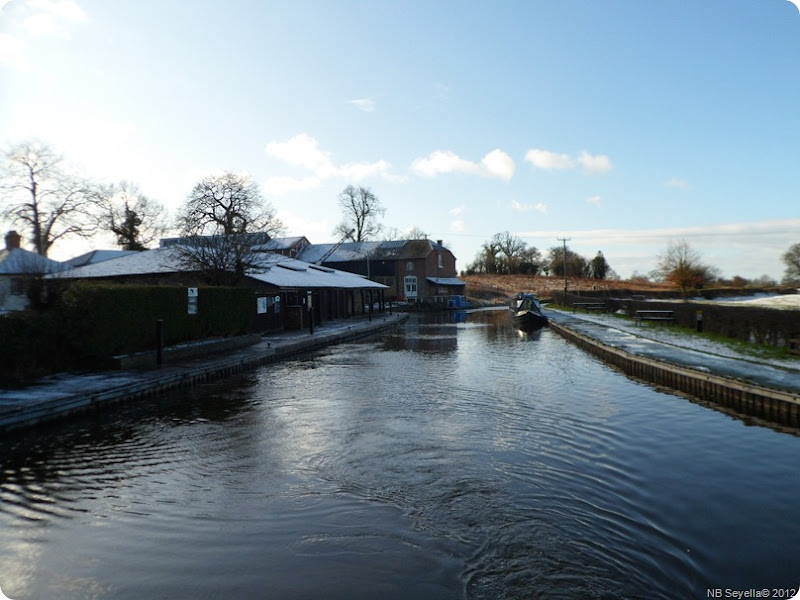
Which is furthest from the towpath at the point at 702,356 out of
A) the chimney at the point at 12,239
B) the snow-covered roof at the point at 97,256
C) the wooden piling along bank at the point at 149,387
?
the snow-covered roof at the point at 97,256

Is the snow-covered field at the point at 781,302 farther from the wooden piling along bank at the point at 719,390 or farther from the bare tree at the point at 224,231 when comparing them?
the bare tree at the point at 224,231

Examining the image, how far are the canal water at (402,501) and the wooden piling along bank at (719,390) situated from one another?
73cm

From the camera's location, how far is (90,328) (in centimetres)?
1504

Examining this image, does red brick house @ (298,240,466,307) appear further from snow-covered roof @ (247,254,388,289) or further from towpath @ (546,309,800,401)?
towpath @ (546,309,800,401)

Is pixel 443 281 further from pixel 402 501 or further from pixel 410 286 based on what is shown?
pixel 402 501

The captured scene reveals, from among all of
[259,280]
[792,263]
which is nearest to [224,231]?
[259,280]

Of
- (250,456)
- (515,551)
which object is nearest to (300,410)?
(250,456)

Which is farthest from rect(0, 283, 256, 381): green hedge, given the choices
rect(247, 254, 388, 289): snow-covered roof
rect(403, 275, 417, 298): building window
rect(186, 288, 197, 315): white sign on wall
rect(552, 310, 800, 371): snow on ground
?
rect(403, 275, 417, 298): building window

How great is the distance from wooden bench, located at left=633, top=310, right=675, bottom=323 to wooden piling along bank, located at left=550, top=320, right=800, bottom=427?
549 inches

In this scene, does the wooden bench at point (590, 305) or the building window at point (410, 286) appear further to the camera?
the building window at point (410, 286)

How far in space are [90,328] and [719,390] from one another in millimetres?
16383

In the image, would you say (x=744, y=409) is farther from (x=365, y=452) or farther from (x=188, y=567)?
(x=188, y=567)

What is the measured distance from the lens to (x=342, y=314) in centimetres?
4109

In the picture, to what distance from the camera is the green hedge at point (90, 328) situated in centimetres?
1338
